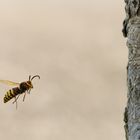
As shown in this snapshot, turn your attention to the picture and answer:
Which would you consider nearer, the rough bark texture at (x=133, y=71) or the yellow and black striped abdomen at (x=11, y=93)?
the rough bark texture at (x=133, y=71)

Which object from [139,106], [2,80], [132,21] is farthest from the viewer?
[132,21]

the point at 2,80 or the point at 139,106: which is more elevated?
the point at 2,80

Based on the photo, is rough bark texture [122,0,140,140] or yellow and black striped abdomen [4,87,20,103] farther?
yellow and black striped abdomen [4,87,20,103]

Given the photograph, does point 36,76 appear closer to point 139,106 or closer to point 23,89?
point 23,89

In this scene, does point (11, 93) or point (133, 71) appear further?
point (11, 93)

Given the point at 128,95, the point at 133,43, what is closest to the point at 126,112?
the point at 128,95

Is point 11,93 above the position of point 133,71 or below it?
below

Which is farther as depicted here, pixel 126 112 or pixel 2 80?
pixel 126 112

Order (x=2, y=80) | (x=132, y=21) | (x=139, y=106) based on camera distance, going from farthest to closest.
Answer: (x=132, y=21), (x=139, y=106), (x=2, y=80)
